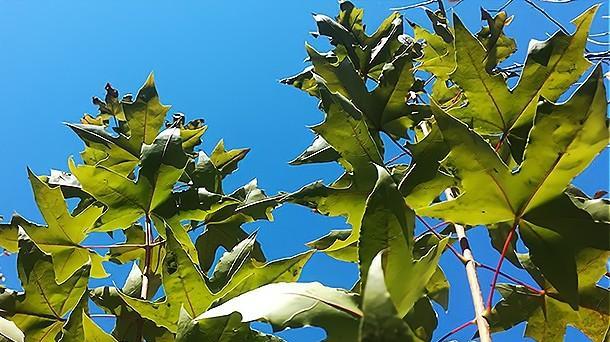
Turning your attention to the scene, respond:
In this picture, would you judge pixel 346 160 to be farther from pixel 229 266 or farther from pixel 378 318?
pixel 378 318

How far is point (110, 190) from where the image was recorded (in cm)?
123

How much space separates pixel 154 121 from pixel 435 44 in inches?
35.5

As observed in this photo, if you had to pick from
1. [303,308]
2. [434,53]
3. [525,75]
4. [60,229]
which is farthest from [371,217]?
[434,53]

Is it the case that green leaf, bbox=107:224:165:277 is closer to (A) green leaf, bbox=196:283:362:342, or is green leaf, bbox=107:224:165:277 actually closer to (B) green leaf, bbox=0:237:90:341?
(B) green leaf, bbox=0:237:90:341

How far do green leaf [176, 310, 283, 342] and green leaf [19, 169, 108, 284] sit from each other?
472mm

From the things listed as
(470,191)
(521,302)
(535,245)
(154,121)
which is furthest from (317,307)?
(154,121)

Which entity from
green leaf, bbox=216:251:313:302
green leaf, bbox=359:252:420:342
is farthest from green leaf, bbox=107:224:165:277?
green leaf, bbox=359:252:420:342

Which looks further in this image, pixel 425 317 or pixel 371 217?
pixel 425 317

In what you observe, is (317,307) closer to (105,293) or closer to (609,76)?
(105,293)

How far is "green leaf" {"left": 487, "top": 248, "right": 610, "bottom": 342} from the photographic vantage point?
1069 millimetres

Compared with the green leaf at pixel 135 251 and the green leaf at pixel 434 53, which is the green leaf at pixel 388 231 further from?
the green leaf at pixel 434 53

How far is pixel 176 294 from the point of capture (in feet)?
3.10

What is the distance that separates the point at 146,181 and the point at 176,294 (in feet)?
1.20

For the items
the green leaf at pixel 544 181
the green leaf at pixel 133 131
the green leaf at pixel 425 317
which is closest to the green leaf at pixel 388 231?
the green leaf at pixel 544 181
